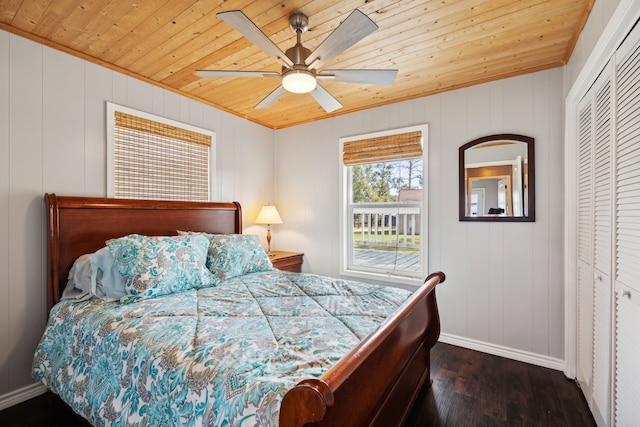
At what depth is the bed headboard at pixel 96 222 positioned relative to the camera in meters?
2.13

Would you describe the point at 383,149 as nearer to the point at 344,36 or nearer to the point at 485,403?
the point at 344,36

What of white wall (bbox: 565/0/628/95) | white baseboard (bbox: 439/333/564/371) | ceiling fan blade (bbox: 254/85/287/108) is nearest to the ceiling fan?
ceiling fan blade (bbox: 254/85/287/108)

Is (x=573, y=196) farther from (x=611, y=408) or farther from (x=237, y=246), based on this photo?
(x=237, y=246)

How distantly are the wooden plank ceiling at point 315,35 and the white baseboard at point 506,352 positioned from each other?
2432 millimetres

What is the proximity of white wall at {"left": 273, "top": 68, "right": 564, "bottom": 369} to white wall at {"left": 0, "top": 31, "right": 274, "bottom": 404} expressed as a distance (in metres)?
2.58

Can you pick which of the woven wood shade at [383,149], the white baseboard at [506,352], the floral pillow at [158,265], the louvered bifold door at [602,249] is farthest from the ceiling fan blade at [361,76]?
the white baseboard at [506,352]

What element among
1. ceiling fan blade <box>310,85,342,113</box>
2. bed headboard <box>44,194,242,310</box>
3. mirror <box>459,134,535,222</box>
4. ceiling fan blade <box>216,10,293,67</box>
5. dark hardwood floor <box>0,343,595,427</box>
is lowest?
dark hardwood floor <box>0,343,595,427</box>

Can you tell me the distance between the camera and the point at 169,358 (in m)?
1.22

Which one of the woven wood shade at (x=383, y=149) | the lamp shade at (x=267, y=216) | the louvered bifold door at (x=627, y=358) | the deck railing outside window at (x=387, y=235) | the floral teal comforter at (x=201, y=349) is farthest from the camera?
the lamp shade at (x=267, y=216)

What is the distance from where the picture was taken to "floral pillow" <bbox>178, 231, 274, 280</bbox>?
8.32 ft

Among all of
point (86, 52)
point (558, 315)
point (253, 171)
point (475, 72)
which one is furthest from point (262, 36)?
point (558, 315)

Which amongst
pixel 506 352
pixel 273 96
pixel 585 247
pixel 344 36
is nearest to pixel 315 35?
pixel 273 96

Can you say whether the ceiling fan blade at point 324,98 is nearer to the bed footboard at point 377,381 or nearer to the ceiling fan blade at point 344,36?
the ceiling fan blade at point 344,36

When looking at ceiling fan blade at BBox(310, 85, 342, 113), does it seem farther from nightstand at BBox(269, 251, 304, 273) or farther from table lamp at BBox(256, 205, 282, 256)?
nightstand at BBox(269, 251, 304, 273)
